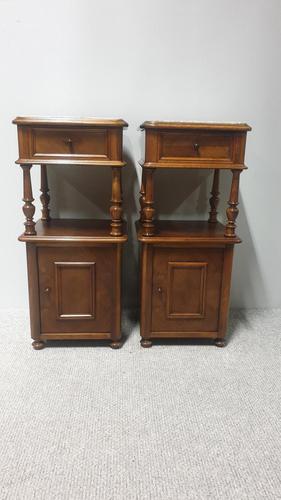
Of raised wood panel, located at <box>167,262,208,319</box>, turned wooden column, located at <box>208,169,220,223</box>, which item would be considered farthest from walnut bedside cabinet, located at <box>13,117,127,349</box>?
turned wooden column, located at <box>208,169,220,223</box>

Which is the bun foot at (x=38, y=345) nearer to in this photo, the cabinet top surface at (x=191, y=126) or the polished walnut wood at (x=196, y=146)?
the polished walnut wood at (x=196, y=146)

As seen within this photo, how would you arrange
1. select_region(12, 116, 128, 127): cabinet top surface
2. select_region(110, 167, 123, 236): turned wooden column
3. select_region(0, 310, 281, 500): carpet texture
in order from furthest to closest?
select_region(110, 167, 123, 236): turned wooden column, select_region(12, 116, 128, 127): cabinet top surface, select_region(0, 310, 281, 500): carpet texture

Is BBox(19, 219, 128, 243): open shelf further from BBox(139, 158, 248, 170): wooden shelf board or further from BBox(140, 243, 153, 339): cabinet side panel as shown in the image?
BBox(139, 158, 248, 170): wooden shelf board

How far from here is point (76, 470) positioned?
1.12 meters

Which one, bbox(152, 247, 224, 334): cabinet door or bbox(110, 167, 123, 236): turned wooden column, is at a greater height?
bbox(110, 167, 123, 236): turned wooden column

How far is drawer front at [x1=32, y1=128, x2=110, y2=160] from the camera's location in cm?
151

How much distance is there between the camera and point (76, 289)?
1688 mm

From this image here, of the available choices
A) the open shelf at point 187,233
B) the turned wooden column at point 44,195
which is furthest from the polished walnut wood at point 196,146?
the turned wooden column at point 44,195

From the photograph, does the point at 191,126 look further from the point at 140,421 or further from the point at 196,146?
the point at 140,421

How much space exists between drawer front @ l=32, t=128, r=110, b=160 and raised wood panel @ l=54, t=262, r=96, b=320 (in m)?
0.44

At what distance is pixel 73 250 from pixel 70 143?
42 centimetres

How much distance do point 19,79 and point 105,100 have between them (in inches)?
15.7

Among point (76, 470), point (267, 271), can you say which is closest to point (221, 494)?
point (76, 470)

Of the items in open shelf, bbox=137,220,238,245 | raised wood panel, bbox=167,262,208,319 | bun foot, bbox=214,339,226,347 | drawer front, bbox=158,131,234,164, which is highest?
drawer front, bbox=158,131,234,164
